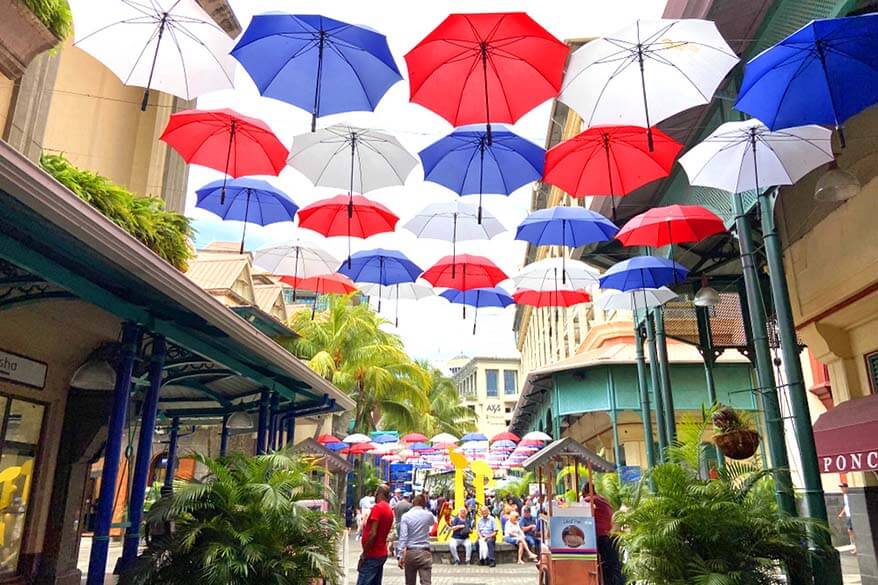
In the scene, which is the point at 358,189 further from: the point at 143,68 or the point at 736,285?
the point at 736,285

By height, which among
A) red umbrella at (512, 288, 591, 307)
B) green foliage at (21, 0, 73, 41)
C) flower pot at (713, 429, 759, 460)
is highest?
green foliage at (21, 0, 73, 41)

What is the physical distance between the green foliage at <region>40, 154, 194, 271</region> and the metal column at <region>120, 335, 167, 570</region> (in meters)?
1.68

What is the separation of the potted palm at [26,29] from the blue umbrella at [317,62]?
1.90m

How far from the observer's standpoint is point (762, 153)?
852 centimetres

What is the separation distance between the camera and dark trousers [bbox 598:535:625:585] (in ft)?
37.1

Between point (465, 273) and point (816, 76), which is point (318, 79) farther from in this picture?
point (465, 273)

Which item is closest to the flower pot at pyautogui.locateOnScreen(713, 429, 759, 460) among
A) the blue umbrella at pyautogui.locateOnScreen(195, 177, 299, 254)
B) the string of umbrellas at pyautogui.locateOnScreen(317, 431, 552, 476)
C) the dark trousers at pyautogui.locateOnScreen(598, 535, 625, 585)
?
the dark trousers at pyautogui.locateOnScreen(598, 535, 625, 585)

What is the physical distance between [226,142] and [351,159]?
2057mm

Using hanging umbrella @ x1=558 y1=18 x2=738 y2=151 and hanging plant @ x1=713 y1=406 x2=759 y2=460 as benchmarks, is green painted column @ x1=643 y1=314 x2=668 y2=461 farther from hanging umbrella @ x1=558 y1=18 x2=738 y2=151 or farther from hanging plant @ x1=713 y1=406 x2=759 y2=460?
hanging umbrella @ x1=558 y1=18 x2=738 y2=151

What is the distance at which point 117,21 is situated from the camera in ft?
28.2

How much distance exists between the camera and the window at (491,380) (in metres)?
99.1

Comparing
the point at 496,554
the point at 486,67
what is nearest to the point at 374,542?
the point at 486,67

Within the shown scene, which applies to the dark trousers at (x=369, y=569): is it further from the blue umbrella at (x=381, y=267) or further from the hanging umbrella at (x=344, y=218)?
the blue umbrella at (x=381, y=267)

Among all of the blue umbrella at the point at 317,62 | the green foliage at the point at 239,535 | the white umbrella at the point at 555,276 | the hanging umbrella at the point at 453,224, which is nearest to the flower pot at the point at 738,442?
the green foliage at the point at 239,535
